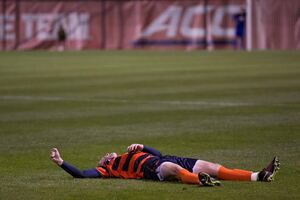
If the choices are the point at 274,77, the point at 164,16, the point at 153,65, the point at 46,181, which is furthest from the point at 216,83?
the point at 164,16

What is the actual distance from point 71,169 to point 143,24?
39687mm

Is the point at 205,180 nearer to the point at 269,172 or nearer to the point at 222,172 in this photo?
the point at 222,172

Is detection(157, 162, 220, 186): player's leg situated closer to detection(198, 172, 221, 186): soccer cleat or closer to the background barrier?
detection(198, 172, 221, 186): soccer cleat

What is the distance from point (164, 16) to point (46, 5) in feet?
20.5

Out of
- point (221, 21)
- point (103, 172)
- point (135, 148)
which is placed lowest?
point (221, 21)

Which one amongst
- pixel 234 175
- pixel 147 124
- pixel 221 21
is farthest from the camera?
pixel 221 21

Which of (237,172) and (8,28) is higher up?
(237,172)

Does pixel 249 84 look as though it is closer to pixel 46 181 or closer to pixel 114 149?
pixel 114 149

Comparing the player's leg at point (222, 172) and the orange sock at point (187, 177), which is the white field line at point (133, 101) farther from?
the orange sock at point (187, 177)

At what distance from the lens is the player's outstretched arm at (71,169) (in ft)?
31.6

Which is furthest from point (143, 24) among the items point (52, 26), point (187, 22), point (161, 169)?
point (161, 169)

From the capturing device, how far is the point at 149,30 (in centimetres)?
4944

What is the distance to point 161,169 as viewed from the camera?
966cm

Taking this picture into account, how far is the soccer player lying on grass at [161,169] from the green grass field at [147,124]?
0.10 metres
